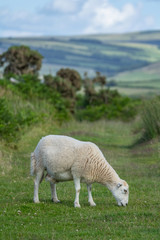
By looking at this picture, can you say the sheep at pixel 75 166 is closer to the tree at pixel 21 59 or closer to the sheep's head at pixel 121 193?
the sheep's head at pixel 121 193

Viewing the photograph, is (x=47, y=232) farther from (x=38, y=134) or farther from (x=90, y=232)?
(x=38, y=134)

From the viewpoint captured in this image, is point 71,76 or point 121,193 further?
point 71,76

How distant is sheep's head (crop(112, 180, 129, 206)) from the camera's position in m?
10.6

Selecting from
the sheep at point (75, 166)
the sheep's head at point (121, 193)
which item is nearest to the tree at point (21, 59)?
the sheep at point (75, 166)

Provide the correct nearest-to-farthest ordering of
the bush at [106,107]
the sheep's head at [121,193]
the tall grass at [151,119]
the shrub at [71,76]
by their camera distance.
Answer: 1. the sheep's head at [121,193]
2. the tall grass at [151,119]
3. the bush at [106,107]
4. the shrub at [71,76]

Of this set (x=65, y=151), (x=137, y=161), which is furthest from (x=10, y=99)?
(x=65, y=151)

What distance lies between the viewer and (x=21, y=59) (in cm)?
4150

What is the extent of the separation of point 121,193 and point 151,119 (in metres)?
12.9

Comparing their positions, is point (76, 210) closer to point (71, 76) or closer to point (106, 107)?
point (106, 107)

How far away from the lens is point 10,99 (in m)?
25.7

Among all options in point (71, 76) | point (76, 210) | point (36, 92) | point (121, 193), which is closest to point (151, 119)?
point (36, 92)

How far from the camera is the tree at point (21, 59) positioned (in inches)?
1631

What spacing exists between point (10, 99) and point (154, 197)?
1497 centimetres

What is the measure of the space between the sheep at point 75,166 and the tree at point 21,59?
31.1m
